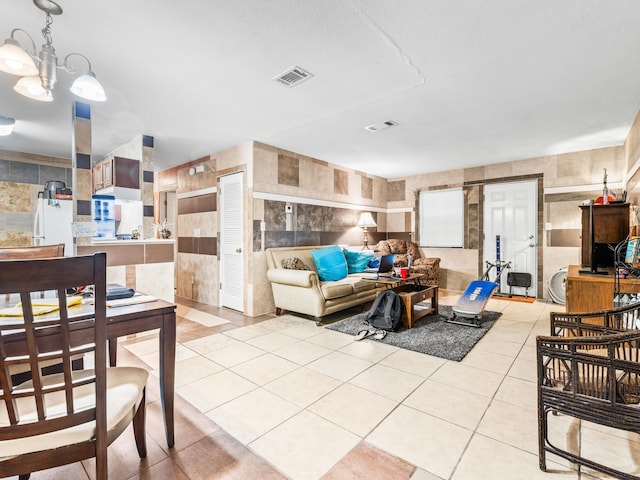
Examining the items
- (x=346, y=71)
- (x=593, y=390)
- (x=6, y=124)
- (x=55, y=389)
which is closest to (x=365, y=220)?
(x=346, y=71)

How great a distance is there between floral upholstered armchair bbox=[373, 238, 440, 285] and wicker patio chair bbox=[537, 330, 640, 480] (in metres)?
4.17

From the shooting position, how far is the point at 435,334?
351 centimetres

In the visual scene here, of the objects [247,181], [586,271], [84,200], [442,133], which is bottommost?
[586,271]

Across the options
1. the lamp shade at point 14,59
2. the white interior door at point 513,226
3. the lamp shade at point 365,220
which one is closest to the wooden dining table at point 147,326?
the lamp shade at point 14,59

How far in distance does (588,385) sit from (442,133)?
345 centimetres

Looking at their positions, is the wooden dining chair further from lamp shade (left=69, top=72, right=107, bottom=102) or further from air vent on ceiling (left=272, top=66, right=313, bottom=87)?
air vent on ceiling (left=272, top=66, right=313, bottom=87)

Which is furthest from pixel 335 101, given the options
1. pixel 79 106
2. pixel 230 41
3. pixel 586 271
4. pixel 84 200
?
pixel 586 271

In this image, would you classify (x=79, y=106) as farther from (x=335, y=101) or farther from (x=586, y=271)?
(x=586, y=271)

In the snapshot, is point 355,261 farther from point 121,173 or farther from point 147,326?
point 147,326

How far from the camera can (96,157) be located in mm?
5379

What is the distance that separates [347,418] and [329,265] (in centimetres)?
273

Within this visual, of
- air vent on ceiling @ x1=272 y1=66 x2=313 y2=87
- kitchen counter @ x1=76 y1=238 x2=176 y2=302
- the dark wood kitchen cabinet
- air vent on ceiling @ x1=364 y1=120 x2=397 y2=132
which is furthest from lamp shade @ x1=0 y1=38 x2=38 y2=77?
air vent on ceiling @ x1=364 y1=120 x2=397 y2=132

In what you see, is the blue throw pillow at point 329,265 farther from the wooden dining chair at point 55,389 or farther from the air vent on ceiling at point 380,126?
the wooden dining chair at point 55,389

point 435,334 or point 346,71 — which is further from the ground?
point 346,71
